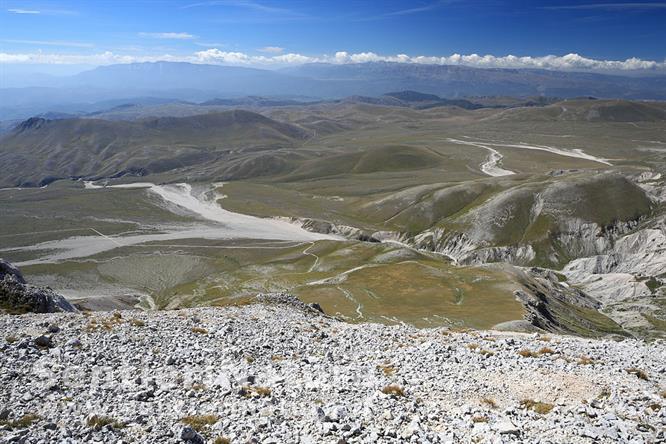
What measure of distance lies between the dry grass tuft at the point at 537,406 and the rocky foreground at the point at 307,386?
98 mm

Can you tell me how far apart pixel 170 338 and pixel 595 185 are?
666 feet

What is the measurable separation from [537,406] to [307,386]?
32.4 feet

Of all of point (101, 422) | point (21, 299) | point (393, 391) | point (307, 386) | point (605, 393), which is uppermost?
point (101, 422)

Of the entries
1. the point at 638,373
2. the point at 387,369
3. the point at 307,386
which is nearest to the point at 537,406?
the point at 638,373

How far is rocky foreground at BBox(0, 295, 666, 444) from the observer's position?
15.7 m

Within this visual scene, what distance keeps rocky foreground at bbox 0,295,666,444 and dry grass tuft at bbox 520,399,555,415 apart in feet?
0.32

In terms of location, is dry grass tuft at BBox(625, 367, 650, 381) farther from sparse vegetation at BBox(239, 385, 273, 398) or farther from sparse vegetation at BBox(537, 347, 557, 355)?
sparse vegetation at BBox(239, 385, 273, 398)

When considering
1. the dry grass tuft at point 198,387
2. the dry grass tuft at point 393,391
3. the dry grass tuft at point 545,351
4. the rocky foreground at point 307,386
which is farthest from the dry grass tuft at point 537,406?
the dry grass tuft at point 198,387

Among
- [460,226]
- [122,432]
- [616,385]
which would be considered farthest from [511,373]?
[460,226]

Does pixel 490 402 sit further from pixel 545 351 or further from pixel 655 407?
pixel 545 351

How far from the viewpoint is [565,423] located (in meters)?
16.2

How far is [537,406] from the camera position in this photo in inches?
704

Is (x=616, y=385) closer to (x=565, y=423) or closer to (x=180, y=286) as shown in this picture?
(x=565, y=423)

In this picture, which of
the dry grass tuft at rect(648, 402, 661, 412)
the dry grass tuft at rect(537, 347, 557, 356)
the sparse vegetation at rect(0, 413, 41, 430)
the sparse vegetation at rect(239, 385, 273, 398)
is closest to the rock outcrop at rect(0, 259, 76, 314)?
the sparse vegetation at rect(0, 413, 41, 430)
